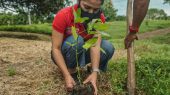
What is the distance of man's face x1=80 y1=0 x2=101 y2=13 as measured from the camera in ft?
15.4

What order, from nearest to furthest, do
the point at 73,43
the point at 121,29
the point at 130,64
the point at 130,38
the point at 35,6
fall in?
the point at 130,38, the point at 73,43, the point at 130,64, the point at 35,6, the point at 121,29

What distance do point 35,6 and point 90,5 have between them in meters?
9.83

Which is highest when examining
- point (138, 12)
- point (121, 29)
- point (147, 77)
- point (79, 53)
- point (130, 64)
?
point (138, 12)

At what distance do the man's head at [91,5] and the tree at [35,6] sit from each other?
30.0ft

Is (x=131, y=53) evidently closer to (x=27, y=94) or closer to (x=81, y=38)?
(x=81, y=38)

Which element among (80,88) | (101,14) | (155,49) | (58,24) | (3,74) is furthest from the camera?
(155,49)

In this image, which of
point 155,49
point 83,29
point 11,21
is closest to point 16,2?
point 155,49

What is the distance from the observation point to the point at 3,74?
5.66 metres

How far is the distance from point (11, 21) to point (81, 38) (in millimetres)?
26228

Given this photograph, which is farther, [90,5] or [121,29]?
[121,29]

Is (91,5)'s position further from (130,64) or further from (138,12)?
(130,64)

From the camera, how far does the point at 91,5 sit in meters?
4.72

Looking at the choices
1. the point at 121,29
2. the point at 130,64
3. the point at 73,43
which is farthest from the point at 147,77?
the point at 121,29

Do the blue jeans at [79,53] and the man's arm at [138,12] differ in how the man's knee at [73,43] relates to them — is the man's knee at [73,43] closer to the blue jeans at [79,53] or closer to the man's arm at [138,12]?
the blue jeans at [79,53]
